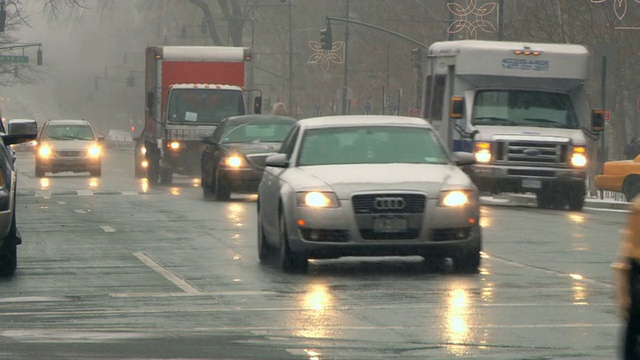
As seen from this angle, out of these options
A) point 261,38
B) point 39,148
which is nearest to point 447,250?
point 39,148

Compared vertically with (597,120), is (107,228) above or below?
below

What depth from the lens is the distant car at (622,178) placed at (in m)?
33.3

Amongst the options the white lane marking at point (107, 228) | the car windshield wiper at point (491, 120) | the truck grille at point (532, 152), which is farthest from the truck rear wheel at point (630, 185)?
the white lane marking at point (107, 228)

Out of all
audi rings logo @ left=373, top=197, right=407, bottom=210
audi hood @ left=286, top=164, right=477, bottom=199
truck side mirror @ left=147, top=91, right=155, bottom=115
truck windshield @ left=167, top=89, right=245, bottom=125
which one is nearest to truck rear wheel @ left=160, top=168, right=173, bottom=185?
truck windshield @ left=167, top=89, right=245, bottom=125

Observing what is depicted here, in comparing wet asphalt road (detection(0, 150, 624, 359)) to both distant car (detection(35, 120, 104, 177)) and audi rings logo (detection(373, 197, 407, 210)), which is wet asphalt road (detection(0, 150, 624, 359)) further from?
distant car (detection(35, 120, 104, 177))

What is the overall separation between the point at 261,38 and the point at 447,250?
98382mm

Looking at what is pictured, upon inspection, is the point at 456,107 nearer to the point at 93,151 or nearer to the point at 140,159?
the point at 140,159

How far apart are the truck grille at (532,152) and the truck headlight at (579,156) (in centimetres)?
14

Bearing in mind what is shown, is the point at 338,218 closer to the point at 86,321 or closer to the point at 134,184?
the point at 86,321

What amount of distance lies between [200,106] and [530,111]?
423 inches

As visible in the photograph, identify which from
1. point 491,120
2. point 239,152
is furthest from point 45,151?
point 491,120

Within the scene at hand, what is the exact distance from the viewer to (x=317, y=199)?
50.8 ft

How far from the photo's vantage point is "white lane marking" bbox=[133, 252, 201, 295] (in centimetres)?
1435

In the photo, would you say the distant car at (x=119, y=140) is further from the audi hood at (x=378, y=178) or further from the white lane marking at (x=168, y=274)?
the audi hood at (x=378, y=178)
